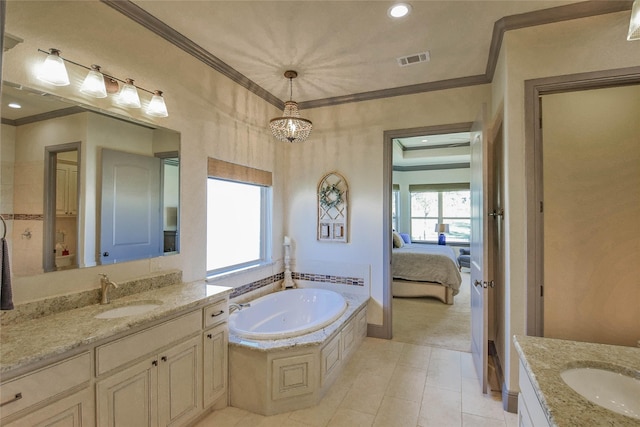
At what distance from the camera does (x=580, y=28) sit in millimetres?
2129

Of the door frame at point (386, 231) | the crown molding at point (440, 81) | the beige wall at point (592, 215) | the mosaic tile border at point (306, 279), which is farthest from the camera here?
the door frame at point (386, 231)

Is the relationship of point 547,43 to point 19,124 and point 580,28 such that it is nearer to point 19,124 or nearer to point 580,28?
point 580,28

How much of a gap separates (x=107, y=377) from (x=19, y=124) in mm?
1392

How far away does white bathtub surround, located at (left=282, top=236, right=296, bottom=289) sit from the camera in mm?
3895

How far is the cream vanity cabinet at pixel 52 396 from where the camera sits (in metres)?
1.21

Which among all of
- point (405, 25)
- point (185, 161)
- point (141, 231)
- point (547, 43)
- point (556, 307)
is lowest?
point (556, 307)

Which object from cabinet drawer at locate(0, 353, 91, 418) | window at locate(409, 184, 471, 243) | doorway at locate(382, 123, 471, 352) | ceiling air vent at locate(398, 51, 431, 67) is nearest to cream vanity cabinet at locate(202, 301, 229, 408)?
cabinet drawer at locate(0, 353, 91, 418)

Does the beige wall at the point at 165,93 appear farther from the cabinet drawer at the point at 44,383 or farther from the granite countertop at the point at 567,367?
the granite countertop at the point at 567,367

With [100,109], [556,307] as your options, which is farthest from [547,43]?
[100,109]

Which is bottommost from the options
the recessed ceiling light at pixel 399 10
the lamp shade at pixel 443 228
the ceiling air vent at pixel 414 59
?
the lamp shade at pixel 443 228

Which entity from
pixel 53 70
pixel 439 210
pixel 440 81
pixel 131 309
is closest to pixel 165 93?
pixel 53 70

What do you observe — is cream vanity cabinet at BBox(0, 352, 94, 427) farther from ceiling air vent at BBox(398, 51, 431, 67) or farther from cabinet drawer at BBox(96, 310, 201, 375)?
ceiling air vent at BBox(398, 51, 431, 67)

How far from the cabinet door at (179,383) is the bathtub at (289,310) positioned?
0.77 metres

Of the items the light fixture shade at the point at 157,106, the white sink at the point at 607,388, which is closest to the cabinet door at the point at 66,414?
the light fixture shade at the point at 157,106
